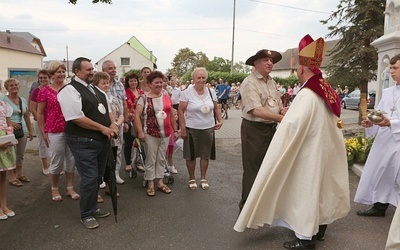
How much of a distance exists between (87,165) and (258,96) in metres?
2.16

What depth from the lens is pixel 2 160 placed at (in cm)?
409

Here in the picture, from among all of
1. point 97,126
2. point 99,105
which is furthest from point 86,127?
point 99,105

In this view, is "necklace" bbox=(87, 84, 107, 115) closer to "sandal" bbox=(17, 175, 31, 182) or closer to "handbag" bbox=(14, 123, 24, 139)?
"handbag" bbox=(14, 123, 24, 139)

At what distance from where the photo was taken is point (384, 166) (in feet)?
13.7

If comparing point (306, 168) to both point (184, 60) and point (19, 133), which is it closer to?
point (19, 133)

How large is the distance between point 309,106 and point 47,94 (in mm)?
3597

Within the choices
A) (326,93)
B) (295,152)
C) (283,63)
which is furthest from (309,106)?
(283,63)

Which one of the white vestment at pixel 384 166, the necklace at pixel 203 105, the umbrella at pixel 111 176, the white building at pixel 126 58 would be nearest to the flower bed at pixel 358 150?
the white vestment at pixel 384 166

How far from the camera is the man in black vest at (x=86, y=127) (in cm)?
378

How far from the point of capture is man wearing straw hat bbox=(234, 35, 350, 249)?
3176 millimetres

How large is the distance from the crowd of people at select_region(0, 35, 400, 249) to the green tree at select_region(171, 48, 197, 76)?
2469 inches

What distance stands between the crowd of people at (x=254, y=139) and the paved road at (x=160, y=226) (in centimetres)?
21

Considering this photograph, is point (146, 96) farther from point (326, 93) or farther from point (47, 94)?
point (326, 93)

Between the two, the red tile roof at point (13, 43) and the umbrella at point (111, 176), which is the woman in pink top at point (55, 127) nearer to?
the umbrella at point (111, 176)
